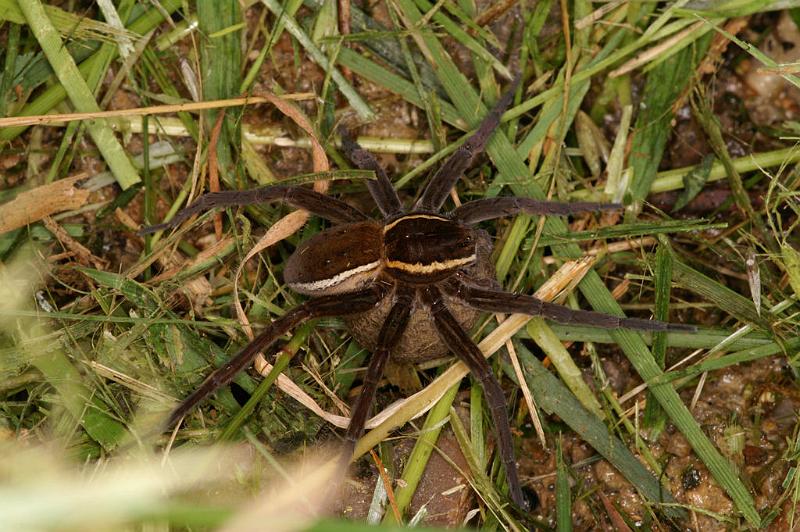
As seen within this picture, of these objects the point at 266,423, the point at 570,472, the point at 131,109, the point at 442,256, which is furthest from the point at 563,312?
the point at 131,109

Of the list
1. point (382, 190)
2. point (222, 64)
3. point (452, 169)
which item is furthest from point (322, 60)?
point (452, 169)

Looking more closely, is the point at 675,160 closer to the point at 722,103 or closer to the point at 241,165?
the point at 722,103

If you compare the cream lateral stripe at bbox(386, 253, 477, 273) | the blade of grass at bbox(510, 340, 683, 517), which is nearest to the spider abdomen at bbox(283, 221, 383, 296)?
the cream lateral stripe at bbox(386, 253, 477, 273)

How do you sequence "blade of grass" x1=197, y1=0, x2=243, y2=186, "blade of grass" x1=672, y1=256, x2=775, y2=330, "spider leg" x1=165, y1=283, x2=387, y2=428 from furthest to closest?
"blade of grass" x1=197, y1=0, x2=243, y2=186
"blade of grass" x1=672, y1=256, x2=775, y2=330
"spider leg" x1=165, y1=283, x2=387, y2=428

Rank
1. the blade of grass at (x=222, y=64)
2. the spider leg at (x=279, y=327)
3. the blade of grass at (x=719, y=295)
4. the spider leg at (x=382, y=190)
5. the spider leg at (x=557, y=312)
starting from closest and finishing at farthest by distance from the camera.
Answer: the spider leg at (x=279, y=327)
the spider leg at (x=557, y=312)
the blade of grass at (x=719, y=295)
the spider leg at (x=382, y=190)
the blade of grass at (x=222, y=64)

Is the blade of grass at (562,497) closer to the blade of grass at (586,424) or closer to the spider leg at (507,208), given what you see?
the blade of grass at (586,424)

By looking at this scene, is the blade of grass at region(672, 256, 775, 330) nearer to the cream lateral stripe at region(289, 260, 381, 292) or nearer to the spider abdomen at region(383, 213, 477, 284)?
the spider abdomen at region(383, 213, 477, 284)

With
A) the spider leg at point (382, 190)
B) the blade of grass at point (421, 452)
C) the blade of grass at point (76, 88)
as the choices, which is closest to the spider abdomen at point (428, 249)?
the spider leg at point (382, 190)
